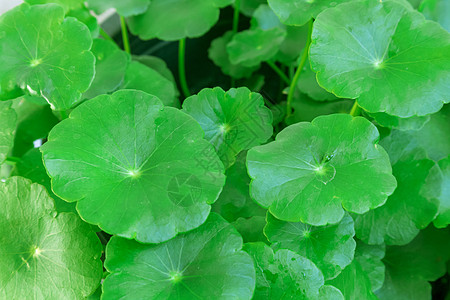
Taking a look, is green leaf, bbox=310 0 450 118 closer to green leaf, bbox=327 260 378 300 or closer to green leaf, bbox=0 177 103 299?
green leaf, bbox=327 260 378 300

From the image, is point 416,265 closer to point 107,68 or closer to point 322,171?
point 322,171

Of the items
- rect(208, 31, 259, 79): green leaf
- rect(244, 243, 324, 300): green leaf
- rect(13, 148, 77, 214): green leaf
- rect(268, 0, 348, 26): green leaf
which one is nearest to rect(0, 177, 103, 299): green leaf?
rect(13, 148, 77, 214): green leaf

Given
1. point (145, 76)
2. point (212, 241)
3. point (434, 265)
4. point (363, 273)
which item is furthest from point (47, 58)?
point (434, 265)

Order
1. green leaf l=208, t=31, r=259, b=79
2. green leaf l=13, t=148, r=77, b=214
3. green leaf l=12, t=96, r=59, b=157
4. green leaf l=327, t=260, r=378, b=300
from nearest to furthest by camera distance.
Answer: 1. green leaf l=327, t=260, r=378, b=300
2. green leaf l=13, t=148, r=77, b=214
3. green leaf l=12, t=96, r=59, b=157
4. green leaf l=208, t=31, r=259, b=79

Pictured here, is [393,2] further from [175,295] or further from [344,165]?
[175,295]

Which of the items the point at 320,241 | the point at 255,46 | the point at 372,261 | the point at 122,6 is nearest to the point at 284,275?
the point at 320,241

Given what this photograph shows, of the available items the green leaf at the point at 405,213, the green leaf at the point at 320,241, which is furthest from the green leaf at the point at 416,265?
the green leaf at the point at 320,241
